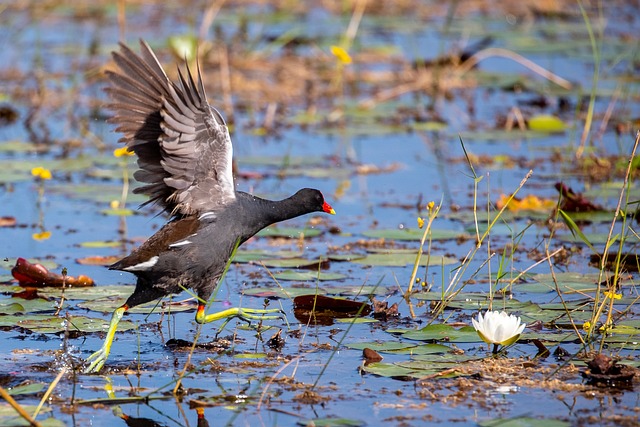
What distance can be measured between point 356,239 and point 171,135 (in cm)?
207

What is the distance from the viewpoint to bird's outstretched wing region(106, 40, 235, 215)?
185 inches

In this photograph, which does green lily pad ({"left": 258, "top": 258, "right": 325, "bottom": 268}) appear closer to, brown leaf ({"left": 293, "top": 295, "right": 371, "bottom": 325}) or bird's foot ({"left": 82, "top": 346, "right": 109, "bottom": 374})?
brown leaf ({"left": 293, "top": 295, "right": 371, "bottom": 325})

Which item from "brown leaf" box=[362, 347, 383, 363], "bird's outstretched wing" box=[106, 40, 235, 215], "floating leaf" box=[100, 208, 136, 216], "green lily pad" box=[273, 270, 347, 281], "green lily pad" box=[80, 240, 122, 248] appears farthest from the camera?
"floating leaf" box=[100, 208, 136, 216]

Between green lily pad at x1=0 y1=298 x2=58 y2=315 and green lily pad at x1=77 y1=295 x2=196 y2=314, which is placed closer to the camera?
green lily pad at x1=0 y1=298 x2=58 y2=315

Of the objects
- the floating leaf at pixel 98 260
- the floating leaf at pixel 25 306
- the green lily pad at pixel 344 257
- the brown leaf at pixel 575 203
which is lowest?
the floating leaf at pixel 25 306

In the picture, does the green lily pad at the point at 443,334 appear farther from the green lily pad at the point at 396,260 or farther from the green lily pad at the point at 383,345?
the green lily pad at the point at 396,260

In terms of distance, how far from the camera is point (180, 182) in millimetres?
4820

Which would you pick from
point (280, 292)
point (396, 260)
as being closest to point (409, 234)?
point (396, 260)

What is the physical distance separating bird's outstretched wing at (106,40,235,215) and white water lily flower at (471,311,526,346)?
1.36m

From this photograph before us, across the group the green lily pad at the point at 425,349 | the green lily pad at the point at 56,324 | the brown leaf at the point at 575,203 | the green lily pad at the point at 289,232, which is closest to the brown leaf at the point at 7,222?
the green lily pad at the point at 289,232

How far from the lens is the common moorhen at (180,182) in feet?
15.4

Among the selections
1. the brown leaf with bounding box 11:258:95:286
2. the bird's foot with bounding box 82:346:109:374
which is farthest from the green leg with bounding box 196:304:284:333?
the brown leaf with bounding box 11:258:95:286

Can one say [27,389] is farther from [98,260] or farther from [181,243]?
[98,260]

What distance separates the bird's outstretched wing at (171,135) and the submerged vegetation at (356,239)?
1.84 feet
